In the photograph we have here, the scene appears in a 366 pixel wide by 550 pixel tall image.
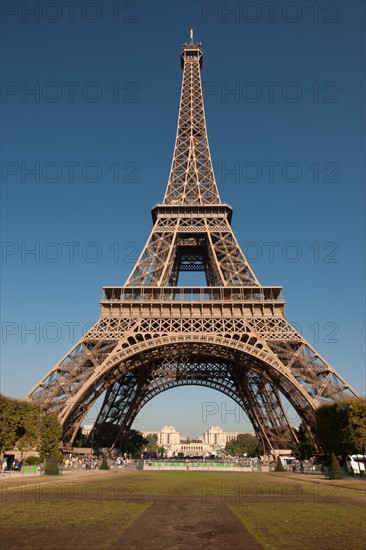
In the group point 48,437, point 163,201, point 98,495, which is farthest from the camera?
point 163,201

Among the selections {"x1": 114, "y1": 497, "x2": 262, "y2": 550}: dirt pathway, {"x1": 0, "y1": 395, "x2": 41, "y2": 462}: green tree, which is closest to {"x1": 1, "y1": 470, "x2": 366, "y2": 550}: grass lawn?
{"x1": 114, "y1": 497, "x2": 262, "y2": 550}: dirt pathway

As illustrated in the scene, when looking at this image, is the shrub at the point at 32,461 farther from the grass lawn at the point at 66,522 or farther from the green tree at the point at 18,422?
the grass lawn at the point at 66,522

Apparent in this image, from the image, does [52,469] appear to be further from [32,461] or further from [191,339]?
[191,339]

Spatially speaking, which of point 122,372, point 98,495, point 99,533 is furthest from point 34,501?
point 122,372

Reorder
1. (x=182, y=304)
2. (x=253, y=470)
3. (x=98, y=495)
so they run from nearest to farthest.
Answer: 1. (x=98, y=495)
2. (x=182, y=304)
3. (x=253, y=470)

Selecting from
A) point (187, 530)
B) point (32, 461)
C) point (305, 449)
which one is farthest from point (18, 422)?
point (305, 449)

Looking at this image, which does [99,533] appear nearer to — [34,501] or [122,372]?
[34,501]

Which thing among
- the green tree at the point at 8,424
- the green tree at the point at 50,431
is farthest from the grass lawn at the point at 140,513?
the green tree at the point at 50,431
